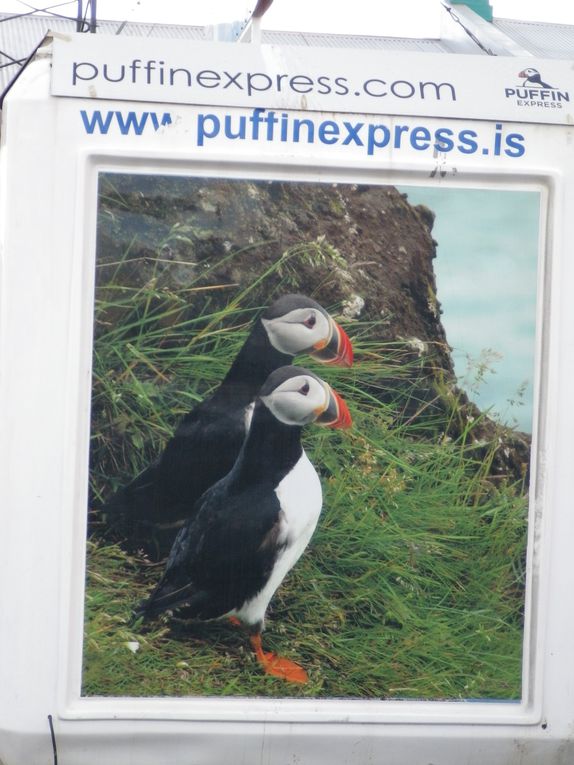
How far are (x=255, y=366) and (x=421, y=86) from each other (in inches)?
34.1

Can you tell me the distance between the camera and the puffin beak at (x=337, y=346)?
2.57 meters

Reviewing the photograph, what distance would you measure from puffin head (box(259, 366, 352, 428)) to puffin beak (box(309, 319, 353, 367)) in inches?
2.7

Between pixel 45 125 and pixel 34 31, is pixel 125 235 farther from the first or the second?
pixel 34 31

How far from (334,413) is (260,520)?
13.6 inches

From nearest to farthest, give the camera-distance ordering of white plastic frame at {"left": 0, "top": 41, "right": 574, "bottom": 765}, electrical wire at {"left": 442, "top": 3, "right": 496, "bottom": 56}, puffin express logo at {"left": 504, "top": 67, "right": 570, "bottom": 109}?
1. white plastic frame at {"left": 0, "top": 41, "right": 574, "bottom": 765}
2. puffin express logo at {"left": 504, "top": 67, "right": 570, "bottom": 109}
3. electrical wire at {"left": 442, "top": 3, "right": 496, "bottom": 56}

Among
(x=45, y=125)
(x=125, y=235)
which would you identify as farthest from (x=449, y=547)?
(x=45, y=125)

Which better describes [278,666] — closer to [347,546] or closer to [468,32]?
[347,546]

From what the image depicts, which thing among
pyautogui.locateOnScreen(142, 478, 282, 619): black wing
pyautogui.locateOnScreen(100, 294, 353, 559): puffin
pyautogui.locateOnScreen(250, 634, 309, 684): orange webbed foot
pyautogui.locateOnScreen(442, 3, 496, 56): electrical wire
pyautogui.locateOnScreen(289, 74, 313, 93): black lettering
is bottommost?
pyautogui.locateOnScreen(250, 634, 309, 684): orange webbed foot

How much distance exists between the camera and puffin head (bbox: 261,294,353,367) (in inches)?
101

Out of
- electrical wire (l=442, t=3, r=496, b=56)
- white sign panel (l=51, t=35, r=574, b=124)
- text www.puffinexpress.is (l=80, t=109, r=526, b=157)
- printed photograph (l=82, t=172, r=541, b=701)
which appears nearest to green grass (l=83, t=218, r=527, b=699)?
printed photograph (l=82, t=172, r=541, b=701)

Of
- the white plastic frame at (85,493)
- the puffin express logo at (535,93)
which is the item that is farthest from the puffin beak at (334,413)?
the puffin express logo at (535,93)

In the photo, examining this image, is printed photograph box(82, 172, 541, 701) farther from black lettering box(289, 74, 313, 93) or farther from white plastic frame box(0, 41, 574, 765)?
black lettering box(289, 74, 313, 93)

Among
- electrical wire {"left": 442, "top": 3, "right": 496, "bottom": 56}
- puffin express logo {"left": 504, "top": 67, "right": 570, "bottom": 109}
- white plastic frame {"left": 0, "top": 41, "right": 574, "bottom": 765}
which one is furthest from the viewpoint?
electrical wire {"left": 442, "top": 3, "right": 496, "bottom": 56}

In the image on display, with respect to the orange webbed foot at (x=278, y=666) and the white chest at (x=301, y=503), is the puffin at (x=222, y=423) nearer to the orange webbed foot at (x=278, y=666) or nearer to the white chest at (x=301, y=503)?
the white chest at (x=301, y=503)
